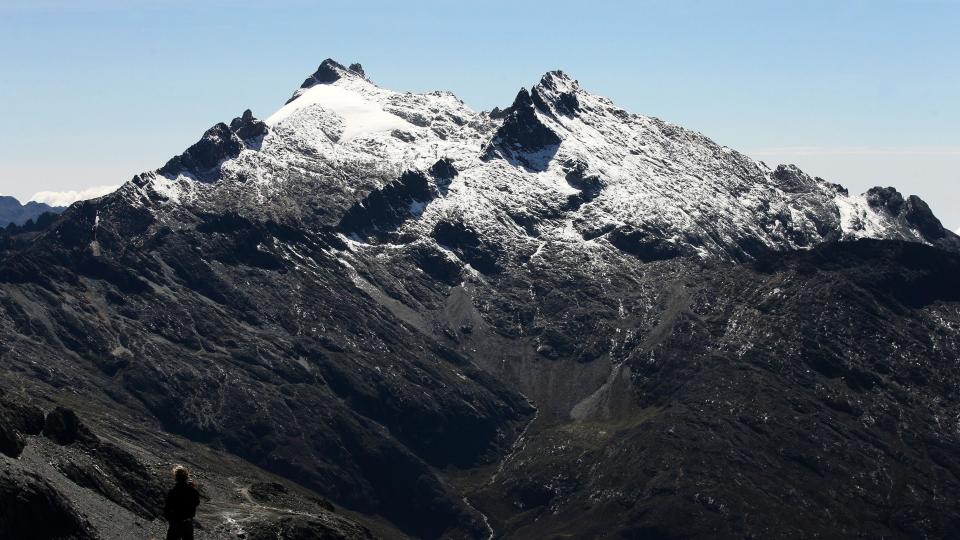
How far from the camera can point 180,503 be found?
80.4 m

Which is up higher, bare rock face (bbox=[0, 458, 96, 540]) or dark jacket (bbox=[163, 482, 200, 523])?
dark jacket (bbox=[163, 482, 200, 523])

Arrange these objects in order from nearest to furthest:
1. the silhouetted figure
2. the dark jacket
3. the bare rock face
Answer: the silhouetted figure → the dark jacket → the bare rock face

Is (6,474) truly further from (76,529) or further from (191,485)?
(191,485)

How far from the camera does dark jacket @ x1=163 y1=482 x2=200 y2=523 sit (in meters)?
79.9

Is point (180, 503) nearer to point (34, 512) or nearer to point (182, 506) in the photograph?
point (182, 506)

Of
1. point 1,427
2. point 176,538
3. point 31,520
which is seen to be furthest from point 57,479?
point 176,538

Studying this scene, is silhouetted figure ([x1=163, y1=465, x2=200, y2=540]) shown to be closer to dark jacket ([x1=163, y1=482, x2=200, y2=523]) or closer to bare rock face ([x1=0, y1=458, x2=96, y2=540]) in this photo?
dark jacket ([x1=163, y1=482, x2=200, y2=523])

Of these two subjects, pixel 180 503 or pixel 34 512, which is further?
pixel 34 512

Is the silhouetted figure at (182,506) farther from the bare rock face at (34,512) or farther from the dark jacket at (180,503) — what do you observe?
the bare rock face at (34,512)

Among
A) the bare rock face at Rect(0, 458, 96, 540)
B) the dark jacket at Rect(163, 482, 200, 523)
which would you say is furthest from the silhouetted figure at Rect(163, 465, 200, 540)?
the bare rock face at Rect(0, 458, 96, 540)

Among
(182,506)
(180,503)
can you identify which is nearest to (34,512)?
(182,506)

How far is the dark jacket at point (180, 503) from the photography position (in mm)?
79938

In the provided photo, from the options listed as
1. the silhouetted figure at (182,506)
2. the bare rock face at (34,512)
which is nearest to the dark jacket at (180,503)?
the silhouetted figure at (182,506)

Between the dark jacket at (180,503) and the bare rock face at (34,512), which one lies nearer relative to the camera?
the dark jacket at (180,503)
